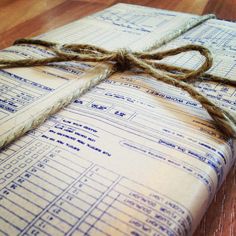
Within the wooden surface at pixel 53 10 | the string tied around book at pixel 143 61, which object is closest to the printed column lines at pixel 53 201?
the string tied around book at pixel 143 61

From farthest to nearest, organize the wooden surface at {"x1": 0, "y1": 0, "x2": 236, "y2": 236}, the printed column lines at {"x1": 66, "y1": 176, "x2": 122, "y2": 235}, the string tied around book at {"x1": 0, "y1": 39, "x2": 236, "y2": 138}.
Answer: the wooden surface at {"x1": 0, "y1": 0, "x2": 236, "y2": 236}, the string tied around book at {"x1": 0, "y1": 39, "x2": 236, "y2": 138}, the printed column lines at {"x1": 66, "y1": 176, "x2": 122, "y2": 235}

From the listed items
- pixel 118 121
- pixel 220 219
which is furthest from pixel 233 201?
pixel 118 121

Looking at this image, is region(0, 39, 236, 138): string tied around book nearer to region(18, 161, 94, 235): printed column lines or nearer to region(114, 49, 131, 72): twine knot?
region(114, 49, 131, 72): twine knot

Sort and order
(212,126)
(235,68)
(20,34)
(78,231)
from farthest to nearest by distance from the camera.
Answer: (20,34), (235,68), (212,126), (78,231)

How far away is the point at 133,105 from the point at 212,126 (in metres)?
0.09

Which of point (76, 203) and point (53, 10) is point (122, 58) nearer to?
point (76, 203)

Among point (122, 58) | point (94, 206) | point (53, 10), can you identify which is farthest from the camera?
point (53, 10)

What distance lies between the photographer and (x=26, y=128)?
0.36 metres

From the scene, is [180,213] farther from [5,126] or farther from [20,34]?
[20,34]

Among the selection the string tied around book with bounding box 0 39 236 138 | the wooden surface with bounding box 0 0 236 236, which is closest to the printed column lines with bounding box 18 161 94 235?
the string tied around book with bounding box 0 39 236 138

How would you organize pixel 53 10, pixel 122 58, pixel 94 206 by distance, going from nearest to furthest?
pixel 94 206 < pixel 122 58 < pixel 53 10

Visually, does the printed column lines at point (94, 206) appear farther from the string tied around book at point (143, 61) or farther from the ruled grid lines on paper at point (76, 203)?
the string tied around book at point (143, 61)

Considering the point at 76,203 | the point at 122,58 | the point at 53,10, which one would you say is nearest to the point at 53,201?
the point at 76,203

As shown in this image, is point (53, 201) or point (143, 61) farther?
point (143, 61)
